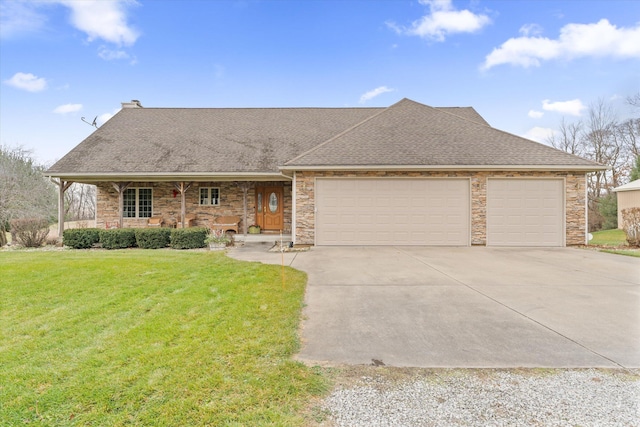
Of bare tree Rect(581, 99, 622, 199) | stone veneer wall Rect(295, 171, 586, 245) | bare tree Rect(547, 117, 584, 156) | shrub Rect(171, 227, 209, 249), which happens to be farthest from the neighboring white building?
shrub Rect(171, 227, 209, 249)

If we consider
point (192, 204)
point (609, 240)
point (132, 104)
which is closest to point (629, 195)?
point (609, 240)

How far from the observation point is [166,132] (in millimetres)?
15164

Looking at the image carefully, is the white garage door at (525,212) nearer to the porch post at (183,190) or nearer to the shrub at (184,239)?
the shrub at (184,239)

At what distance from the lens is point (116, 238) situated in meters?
10.5

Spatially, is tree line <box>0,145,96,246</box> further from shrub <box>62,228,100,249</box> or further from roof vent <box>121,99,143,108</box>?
roof vent <box>121,99,143,108</box>

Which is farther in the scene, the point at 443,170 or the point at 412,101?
the point at 412,101

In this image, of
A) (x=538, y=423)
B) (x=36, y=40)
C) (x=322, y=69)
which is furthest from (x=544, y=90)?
(x=36, y=40)

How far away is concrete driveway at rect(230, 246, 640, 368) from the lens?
3.04 metres

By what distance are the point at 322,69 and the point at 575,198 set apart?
16701 mm

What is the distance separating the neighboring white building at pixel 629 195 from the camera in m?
19.5

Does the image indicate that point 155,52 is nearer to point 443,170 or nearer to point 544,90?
point 443,170

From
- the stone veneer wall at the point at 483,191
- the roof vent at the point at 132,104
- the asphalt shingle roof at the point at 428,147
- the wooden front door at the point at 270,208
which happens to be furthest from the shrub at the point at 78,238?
the roof vent at the point at 132,104

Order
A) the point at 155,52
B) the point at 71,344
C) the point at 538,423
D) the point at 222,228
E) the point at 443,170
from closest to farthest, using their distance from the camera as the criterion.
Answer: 1. the point at 538,423
2. the point at 71,344
3. the point at 443,170
4. the point at 222,228
5. the point at 155,52

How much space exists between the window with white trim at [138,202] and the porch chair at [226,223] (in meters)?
3.34
